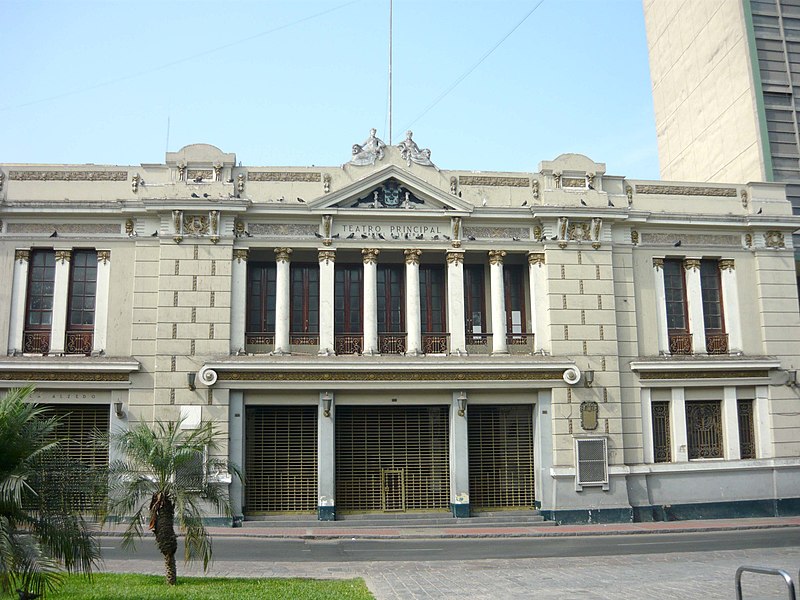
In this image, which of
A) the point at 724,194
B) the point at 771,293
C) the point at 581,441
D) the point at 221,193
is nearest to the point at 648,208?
the point at 724,194

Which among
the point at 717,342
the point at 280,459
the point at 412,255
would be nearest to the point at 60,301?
the point at 280,459

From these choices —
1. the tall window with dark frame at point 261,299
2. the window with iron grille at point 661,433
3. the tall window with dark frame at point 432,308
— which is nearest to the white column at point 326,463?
the tall window with dark frame at point 261,299

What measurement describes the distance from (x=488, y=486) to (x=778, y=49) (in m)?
22.7

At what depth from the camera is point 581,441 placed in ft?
84.3

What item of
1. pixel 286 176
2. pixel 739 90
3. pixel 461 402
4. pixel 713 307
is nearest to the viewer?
pixel 461 402

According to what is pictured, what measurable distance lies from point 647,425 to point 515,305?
19.3ft

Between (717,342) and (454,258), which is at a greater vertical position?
(454,258)

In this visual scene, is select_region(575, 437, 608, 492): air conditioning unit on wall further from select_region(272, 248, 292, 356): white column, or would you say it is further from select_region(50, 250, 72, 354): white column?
select_region(50, 250, 72, 354): white column

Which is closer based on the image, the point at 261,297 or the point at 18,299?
the point at 18,299

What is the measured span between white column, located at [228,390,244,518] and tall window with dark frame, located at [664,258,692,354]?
1453 cm

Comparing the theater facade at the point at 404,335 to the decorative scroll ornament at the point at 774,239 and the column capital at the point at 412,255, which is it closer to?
the column capital at the point at 412,255

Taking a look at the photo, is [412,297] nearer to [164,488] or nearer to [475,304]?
[475,304]

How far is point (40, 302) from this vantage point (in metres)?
25.8

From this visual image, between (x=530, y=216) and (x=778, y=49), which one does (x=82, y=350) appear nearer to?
(x=530, y=216)
